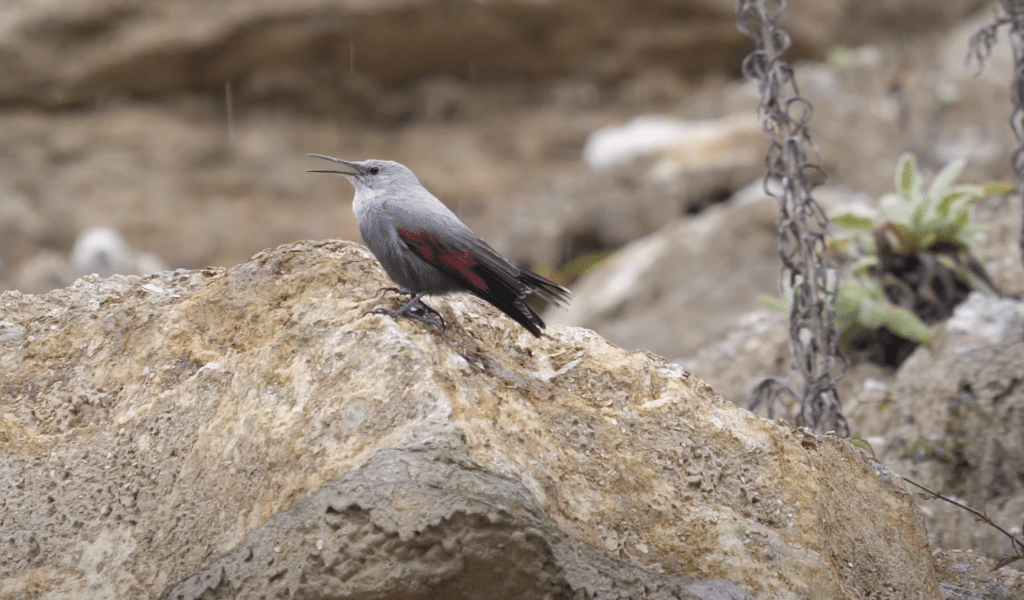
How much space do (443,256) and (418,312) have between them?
27 cm

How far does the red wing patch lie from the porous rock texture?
0.16 m

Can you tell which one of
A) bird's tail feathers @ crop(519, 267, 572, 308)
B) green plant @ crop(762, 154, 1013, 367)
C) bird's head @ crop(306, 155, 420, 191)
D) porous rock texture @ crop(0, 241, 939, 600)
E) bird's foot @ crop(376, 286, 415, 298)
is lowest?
porous rock texture @ crop(0, 241, 939, 600)

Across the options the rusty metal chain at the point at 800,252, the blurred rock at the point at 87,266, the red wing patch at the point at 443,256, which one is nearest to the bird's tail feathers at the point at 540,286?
the red wing patch at the point at 443,256

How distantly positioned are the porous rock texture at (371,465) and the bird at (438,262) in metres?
0.11

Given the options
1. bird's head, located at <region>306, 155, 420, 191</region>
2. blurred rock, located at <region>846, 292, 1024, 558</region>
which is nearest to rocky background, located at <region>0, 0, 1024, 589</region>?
blurred rock, located at <region>846, 292, 1024, 558</region>

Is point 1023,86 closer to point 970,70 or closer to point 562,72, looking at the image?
point 970,70

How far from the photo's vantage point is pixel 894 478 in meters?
3.05

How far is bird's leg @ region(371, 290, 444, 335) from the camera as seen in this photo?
278cm

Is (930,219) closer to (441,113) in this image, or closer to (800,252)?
(800,252)

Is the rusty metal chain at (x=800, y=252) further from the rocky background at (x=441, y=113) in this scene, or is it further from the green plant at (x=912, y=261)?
the rocky background at (x=441, y=113)

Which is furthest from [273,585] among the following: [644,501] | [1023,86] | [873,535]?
[1023,86]

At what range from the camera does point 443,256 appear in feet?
10.1

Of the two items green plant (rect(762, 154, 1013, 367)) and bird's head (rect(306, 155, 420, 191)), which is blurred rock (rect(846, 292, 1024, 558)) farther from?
bird's head (rect(306, 155, 420, 191))

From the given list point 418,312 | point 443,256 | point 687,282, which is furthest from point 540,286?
point 687,282
